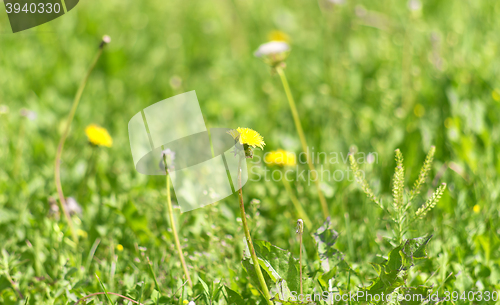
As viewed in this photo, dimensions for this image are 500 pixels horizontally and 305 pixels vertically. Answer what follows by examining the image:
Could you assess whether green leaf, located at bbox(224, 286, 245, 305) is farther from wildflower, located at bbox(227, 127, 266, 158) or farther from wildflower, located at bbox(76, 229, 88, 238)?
wildflower, located at bbox(76, 229, 88, 238)

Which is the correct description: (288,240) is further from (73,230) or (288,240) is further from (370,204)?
(73,230)

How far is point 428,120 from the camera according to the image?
2.02m

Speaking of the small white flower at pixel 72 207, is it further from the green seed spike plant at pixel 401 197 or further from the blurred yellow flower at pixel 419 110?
the blurred yellow flower at pixel 419 110

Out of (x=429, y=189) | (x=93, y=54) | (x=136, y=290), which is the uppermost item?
(x=93, y=54)

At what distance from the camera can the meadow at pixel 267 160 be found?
1.15m

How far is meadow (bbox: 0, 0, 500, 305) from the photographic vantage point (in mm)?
1150

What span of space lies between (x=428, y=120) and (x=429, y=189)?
51 centimetres

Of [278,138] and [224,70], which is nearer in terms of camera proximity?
[278,138]

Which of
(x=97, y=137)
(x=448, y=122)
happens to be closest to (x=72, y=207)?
(x=97, y=137)

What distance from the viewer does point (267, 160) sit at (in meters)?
1.76

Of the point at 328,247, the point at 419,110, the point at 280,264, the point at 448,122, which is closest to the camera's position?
the point at 280,264

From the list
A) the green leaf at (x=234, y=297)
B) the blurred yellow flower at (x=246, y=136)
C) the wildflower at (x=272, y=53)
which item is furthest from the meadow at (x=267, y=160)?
the blurred yellow flower at (x=246, y=136)

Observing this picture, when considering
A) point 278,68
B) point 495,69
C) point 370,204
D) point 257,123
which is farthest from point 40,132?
point 495,69

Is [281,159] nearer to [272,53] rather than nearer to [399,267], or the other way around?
[272,53]
